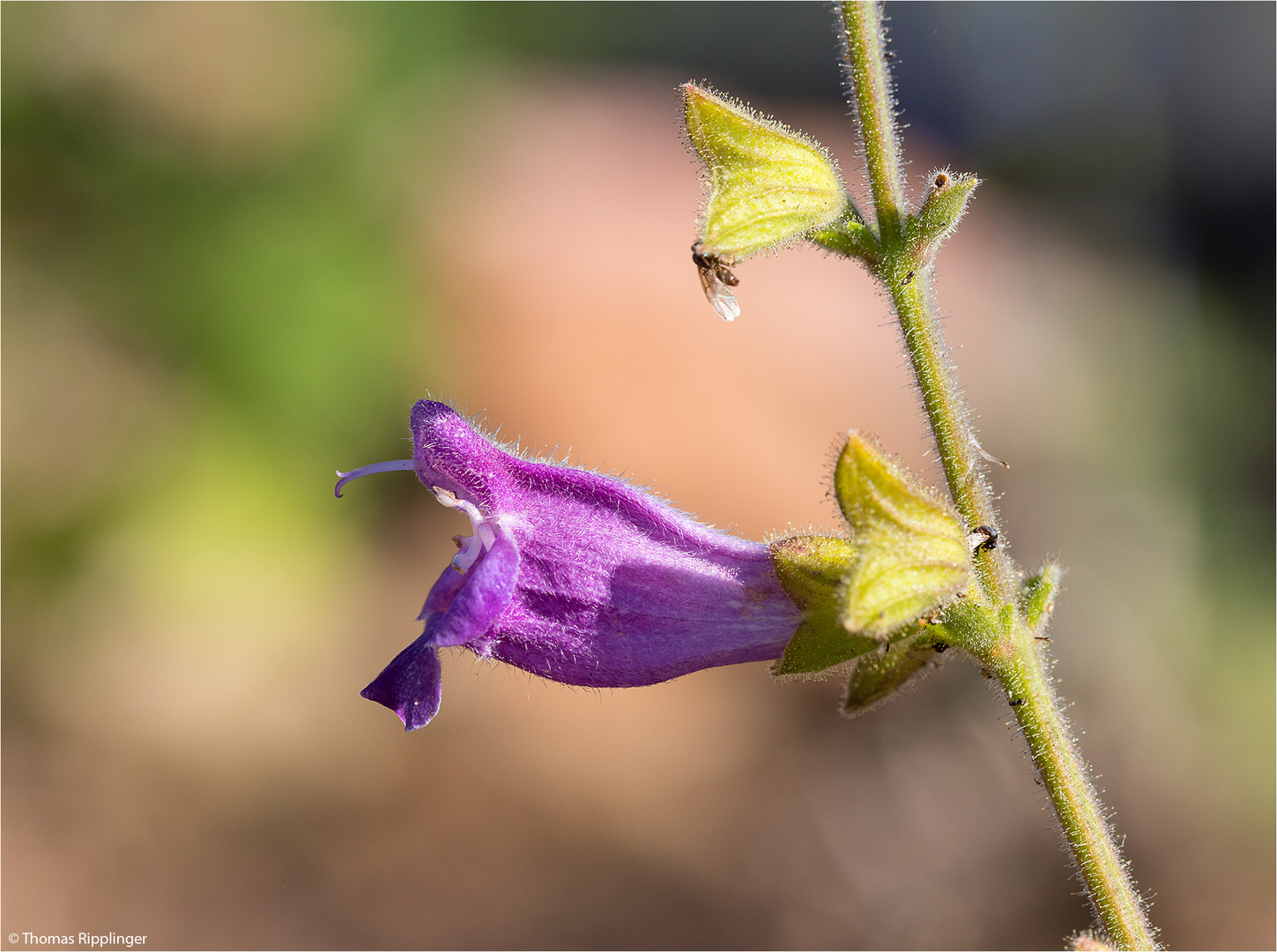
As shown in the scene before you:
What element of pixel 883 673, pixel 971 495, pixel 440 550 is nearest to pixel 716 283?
pixel 971 495

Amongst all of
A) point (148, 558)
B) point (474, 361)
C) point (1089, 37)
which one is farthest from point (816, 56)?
point (148, 558)

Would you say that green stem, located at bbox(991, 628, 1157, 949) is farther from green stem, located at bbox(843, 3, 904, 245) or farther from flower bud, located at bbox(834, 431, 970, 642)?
green stem, located at bbox(843, 3, 904, 245)

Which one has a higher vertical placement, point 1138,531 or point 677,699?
point 1138,531

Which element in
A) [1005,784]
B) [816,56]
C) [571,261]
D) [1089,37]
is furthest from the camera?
[816,56]

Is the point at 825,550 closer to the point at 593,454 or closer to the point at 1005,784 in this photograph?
the point at 1005,784

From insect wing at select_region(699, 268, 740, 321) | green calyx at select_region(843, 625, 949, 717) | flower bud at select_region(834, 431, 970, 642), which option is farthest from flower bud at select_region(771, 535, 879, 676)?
insect wing at select_region(699, 268, 740, 321)

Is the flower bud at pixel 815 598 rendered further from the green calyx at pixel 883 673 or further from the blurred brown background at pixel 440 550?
the blurred brown background at pixel 440 550

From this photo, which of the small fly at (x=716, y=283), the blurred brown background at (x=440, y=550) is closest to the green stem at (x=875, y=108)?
the small fly at (x=716, y=283)
